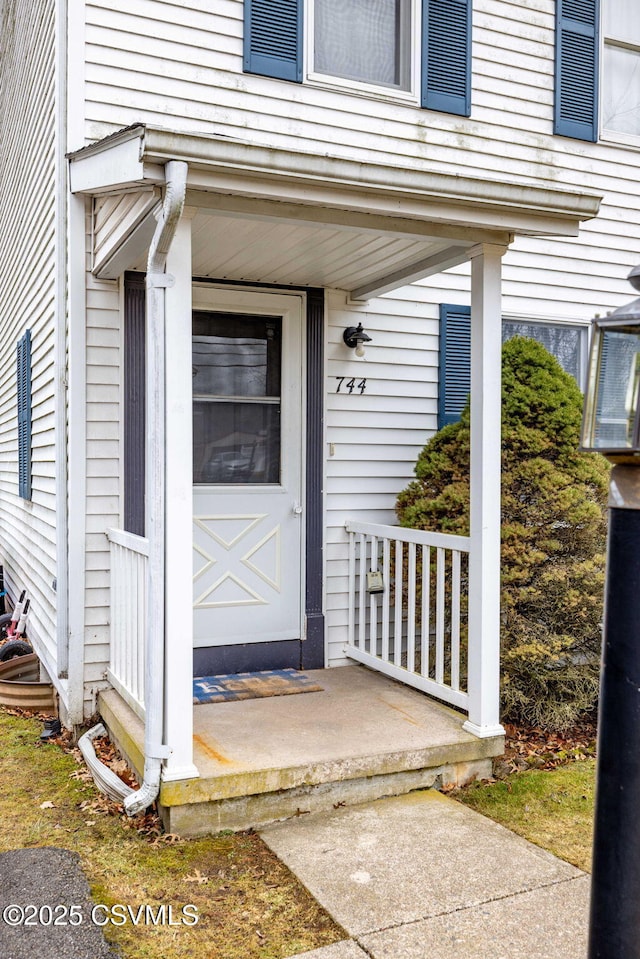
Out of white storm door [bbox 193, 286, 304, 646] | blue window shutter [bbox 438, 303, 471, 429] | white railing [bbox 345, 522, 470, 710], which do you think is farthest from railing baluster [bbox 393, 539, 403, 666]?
blue window shutter [bbox 438, 303, 471, 429]

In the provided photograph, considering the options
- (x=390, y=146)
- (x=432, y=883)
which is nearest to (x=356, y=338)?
(x=390, y=146)

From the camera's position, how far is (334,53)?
532 centimetres

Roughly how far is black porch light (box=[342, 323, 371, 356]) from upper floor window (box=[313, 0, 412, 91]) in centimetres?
168

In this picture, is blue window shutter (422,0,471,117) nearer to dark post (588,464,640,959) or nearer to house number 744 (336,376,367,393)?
house number 744 (336,376,367,393)

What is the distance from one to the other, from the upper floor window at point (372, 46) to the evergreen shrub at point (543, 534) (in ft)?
6.74

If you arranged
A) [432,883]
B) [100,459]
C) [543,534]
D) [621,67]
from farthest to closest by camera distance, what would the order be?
1. [621,67]
2. [543,534]
3. [100,459]
4. [432,883]

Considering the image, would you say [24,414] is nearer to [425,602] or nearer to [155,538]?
[155,538]

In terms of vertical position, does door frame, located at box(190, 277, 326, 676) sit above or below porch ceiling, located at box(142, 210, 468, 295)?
below

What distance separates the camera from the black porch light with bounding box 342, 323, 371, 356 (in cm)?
508

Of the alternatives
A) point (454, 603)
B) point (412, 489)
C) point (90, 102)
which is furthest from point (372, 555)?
point (90, 102)

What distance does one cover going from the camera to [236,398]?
490cm

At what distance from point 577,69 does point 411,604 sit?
431 cm

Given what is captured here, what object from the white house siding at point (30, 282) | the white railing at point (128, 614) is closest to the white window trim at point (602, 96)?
the white house siding at point (30, 282)

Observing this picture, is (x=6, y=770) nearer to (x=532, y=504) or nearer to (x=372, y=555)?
(x=372, y=555)
